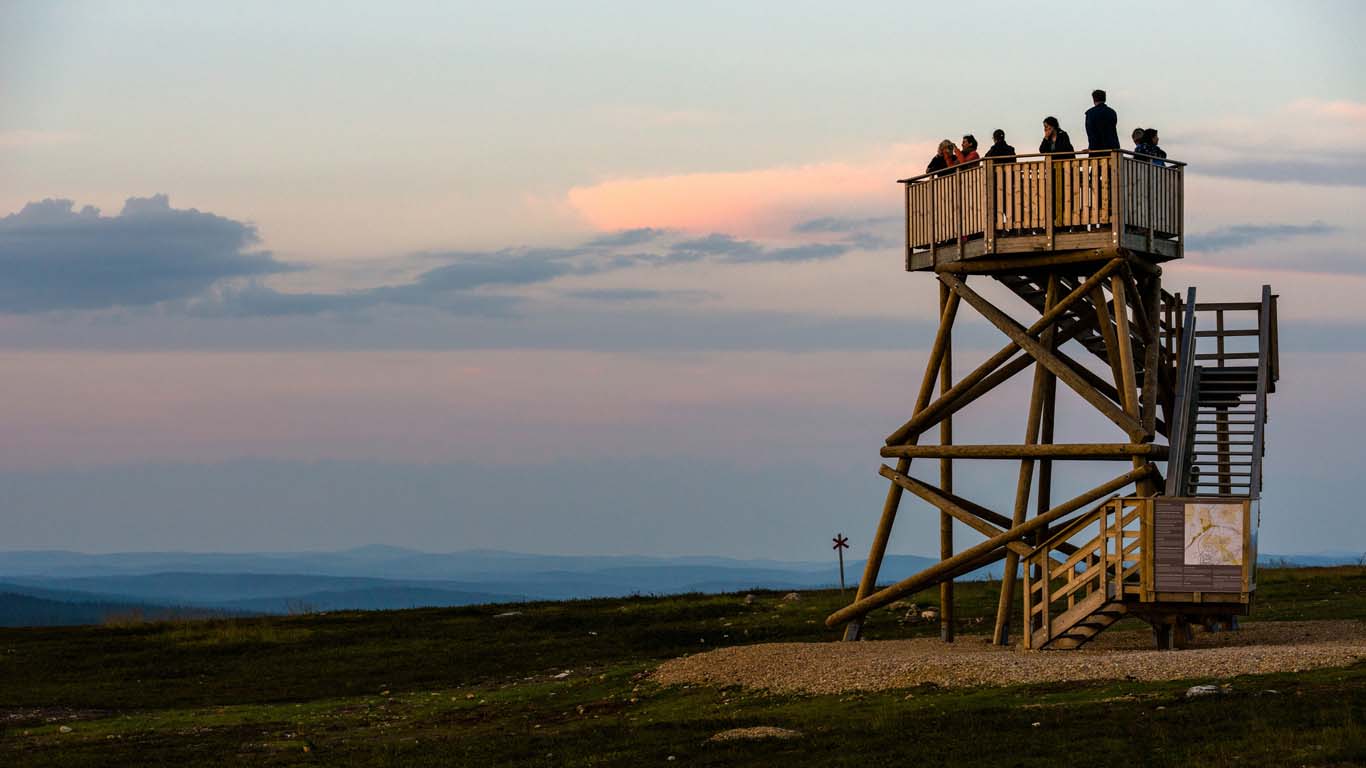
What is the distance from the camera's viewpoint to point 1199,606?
31.4m

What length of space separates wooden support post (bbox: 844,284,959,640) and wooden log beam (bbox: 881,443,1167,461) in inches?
16.5

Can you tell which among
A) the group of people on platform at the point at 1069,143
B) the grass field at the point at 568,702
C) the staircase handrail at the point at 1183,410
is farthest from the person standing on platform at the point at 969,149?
the grass field at the point at 568,702

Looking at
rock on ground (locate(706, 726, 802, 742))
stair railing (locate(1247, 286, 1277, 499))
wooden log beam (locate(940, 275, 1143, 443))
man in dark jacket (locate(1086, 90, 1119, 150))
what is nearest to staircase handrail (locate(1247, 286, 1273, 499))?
stair railing (locate(1247, 286, 1277, 499))

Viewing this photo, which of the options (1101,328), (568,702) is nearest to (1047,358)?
(1101,328)

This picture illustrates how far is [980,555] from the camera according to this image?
116 feet

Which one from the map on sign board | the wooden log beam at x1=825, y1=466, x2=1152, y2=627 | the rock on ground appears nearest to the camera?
the rock on ground

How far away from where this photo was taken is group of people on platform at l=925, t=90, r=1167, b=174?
114ft

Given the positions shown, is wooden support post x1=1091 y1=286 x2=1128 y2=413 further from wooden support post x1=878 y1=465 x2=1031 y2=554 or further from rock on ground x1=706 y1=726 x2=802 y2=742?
rock on ground x1=706 y1=726 x2=802 y2=742

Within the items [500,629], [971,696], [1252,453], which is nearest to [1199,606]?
[1252,453]

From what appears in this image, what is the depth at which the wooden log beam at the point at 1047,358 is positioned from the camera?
33.7 m

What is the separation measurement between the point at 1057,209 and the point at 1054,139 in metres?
1.57

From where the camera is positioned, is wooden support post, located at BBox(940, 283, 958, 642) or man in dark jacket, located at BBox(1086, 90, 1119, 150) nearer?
man in dark jacket, located at BBox(1086, 90, 1119, 150)

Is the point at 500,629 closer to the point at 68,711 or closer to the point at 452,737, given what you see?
the point at 68,711

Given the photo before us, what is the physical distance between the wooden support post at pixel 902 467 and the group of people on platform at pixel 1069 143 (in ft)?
9.75
